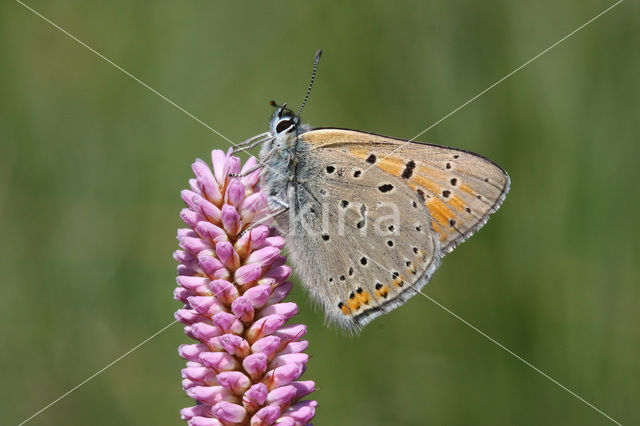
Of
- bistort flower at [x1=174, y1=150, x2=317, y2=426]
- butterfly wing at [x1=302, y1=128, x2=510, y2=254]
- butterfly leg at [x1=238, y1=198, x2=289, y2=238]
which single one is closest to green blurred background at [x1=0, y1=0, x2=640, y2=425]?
butterfly wing at [x1=302, y1=128, x2=510, y2=254]

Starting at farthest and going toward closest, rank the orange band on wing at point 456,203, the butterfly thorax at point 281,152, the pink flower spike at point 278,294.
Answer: the orange band on wing at point 456,203 → the butterfly thorax at point 281,152 → the pink flower spike at point 278,294

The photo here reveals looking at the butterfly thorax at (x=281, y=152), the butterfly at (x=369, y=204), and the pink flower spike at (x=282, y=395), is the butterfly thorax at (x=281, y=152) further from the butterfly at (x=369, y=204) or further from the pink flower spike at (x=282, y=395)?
the pink flower spike at (x=282, y=395)

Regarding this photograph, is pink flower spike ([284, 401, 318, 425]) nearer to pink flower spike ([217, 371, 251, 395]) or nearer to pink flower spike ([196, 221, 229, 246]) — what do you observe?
pink flower spike ([217, 371, 251, 395])

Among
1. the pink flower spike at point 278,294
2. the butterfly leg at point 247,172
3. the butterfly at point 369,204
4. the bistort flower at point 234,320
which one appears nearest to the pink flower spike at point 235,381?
the bistort flower at point 234,320

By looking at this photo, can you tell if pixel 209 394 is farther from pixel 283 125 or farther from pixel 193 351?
pixel 283 125

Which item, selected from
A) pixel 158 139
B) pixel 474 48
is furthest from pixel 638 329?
pixel 158 139
